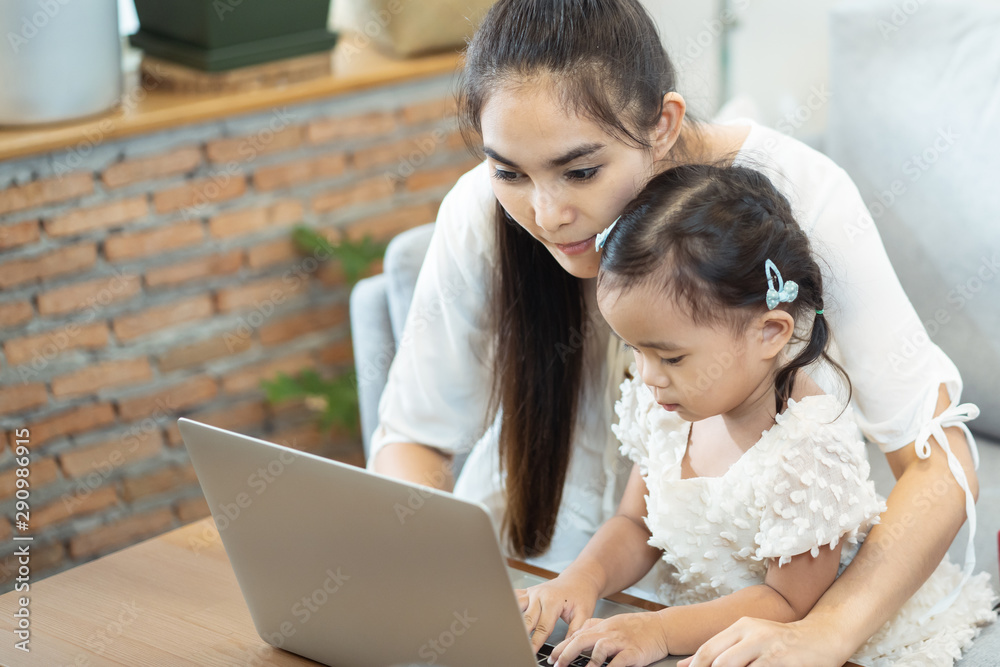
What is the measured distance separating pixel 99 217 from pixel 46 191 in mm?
106

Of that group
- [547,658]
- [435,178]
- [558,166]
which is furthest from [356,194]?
[547,658]

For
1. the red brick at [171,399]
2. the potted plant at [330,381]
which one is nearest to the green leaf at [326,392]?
the potted plant at [330,381]

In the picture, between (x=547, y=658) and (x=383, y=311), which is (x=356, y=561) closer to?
(x=547, y=658)

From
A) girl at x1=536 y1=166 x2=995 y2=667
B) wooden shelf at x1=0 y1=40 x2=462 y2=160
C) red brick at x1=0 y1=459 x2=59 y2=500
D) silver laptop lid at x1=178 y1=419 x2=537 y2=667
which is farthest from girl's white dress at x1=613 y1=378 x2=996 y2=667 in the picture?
red brick at x1=0 y1=459 x2=59 y2=500

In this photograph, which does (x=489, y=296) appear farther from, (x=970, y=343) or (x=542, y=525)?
(x=970, y=343)

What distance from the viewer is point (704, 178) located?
102cm

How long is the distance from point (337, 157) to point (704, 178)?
134cm

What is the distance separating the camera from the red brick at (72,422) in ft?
6.40

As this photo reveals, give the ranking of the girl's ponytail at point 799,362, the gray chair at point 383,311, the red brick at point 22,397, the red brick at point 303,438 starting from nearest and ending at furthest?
the girl's ponytail at point 799,362
the gray chair at point 383,311
the red brick at point 22,397
the red brick at point 303,438

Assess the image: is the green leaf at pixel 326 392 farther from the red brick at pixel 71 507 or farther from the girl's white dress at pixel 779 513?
the girl's white dress at pixel 779 513

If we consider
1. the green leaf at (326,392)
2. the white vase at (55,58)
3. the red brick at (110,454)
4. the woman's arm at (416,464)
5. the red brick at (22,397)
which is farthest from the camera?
the green leaf at (326,392)

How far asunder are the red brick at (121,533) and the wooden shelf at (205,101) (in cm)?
74

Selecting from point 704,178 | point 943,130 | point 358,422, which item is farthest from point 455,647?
point 358,422

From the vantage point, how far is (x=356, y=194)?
2283 mm
